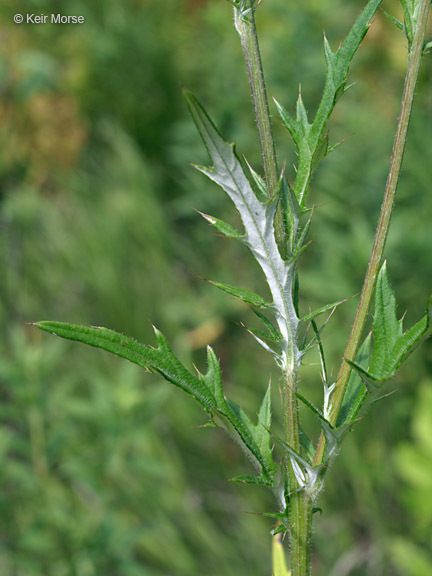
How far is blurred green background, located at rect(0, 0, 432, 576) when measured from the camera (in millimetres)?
1174

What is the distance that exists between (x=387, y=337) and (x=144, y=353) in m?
0.15

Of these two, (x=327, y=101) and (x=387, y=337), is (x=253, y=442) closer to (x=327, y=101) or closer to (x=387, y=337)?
(x=387, y=337)

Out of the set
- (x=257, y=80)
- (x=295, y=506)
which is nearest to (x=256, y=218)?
(x=257, y=80)

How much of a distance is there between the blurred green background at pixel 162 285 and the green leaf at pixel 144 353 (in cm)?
78

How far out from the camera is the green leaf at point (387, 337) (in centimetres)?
35

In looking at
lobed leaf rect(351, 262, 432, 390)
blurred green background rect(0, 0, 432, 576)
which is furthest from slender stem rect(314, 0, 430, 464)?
blurred green background rect(0, 0, 432, 576)

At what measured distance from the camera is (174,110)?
2.85m

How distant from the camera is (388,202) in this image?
14.0 inches

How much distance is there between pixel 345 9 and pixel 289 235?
7.63 ft

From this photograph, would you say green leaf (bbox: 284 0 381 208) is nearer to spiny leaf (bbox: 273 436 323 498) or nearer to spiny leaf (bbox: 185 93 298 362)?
spiny leaf (bbox: 185 93 298 362)

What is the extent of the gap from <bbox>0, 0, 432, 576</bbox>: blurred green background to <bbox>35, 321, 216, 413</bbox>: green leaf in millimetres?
776

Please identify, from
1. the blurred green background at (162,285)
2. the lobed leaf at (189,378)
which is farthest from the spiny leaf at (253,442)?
the blurred green background at (162,285)

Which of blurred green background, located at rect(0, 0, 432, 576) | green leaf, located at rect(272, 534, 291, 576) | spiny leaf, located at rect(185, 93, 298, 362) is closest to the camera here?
spiny leaf, located at rect(185, 93, 298, 362)

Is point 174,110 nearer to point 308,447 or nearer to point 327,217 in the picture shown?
point 327,217
